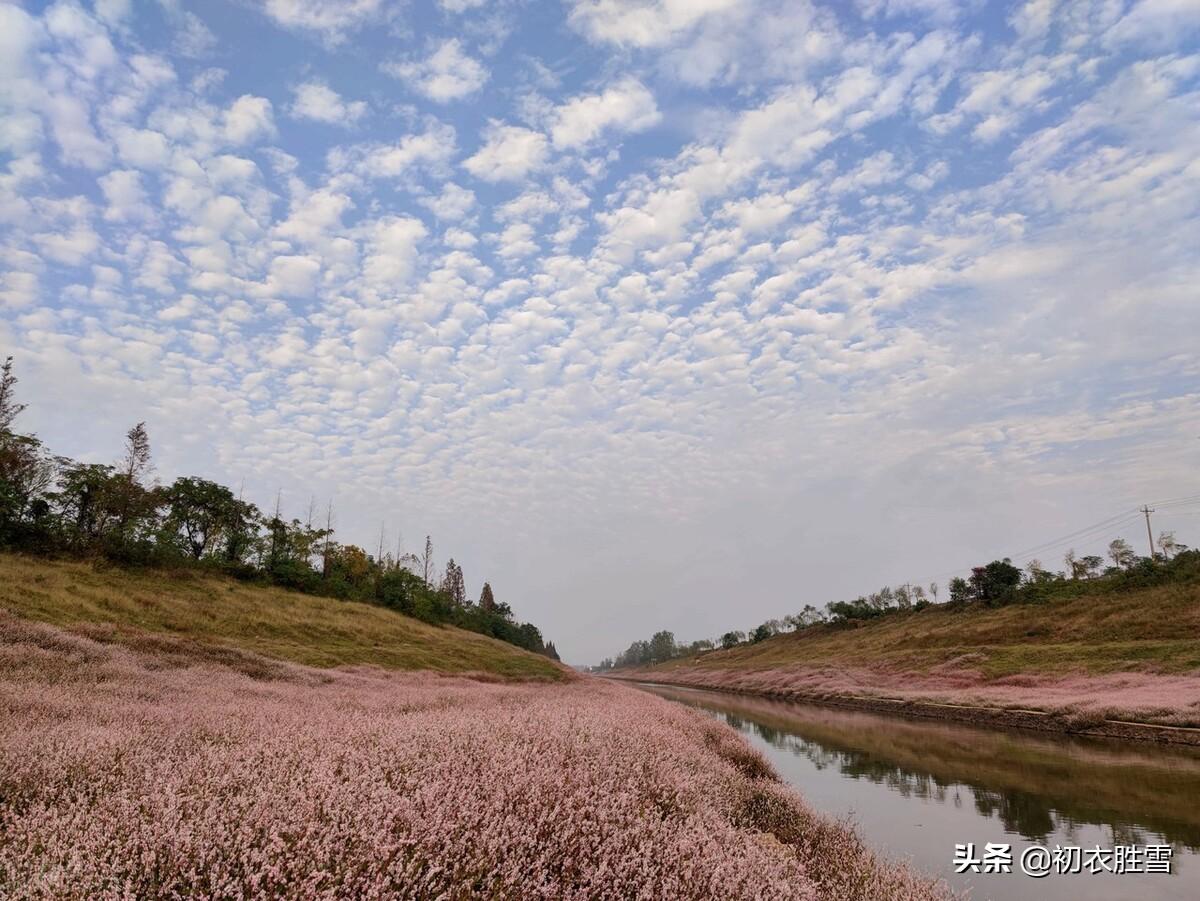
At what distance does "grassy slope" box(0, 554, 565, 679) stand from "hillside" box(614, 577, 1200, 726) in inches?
1043

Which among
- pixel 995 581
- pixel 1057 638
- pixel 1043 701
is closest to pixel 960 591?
pixel 995 581

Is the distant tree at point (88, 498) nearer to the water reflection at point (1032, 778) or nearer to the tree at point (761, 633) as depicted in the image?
the water reflection at point (1032, 778)

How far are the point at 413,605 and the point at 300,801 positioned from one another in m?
72.2

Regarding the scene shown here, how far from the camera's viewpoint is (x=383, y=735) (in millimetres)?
7047

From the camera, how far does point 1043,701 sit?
27.5 m

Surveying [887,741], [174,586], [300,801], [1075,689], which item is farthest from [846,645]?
[300,801]

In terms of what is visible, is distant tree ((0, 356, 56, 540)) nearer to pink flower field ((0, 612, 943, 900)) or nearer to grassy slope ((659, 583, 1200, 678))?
pink flower field ((0, 612, 943, 900))

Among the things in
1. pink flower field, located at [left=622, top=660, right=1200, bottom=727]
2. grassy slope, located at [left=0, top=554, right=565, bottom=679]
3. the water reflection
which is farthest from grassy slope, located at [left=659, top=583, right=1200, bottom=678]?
grassy slope, located at [left=0, top=554, right=565, bottom=679]

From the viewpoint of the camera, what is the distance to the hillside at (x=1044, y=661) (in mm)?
26859

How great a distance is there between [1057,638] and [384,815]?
5862 cm

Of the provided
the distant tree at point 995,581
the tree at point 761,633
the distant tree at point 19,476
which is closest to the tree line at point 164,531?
the distant tree at point 19,476

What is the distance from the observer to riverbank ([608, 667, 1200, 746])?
820 inches

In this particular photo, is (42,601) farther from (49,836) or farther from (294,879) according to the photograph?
(294,879)

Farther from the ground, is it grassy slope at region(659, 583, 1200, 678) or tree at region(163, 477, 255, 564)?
tree at region(163, 477, 255, 564)
